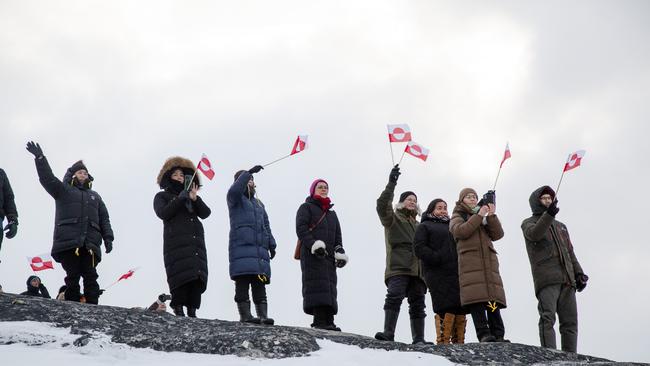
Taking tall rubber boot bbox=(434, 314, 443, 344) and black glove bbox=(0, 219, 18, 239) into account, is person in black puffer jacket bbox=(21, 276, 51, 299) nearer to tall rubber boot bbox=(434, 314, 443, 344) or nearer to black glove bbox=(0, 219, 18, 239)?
black glove bbox=(0, 219, 18, 239)

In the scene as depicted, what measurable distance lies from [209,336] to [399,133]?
5.77 m

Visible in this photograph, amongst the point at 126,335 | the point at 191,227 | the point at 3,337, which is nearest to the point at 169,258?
the point at 191,227

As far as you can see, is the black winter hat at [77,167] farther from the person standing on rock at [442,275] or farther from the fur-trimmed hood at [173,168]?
the person standing on rock at [442,275]

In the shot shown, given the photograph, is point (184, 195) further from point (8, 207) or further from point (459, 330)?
point (459, 330)

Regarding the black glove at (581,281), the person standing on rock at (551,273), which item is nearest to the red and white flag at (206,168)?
the person standing on rock at (551,273)

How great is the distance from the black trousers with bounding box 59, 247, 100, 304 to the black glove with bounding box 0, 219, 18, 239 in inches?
30.4

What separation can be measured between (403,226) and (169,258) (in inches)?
127

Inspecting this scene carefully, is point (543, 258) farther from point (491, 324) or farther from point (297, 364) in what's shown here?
point (297, 364)

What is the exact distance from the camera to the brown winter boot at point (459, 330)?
1127 cm

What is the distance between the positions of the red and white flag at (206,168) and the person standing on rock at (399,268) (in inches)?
109

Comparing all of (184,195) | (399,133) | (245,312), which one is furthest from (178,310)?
(399,133)

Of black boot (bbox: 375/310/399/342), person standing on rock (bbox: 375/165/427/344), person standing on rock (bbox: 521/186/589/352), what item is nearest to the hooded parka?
person standing on rock (bbox: 521/186/589/352)

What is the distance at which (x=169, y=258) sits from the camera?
35.9ft

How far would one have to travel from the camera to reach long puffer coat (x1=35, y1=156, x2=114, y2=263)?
1125 centimetres
